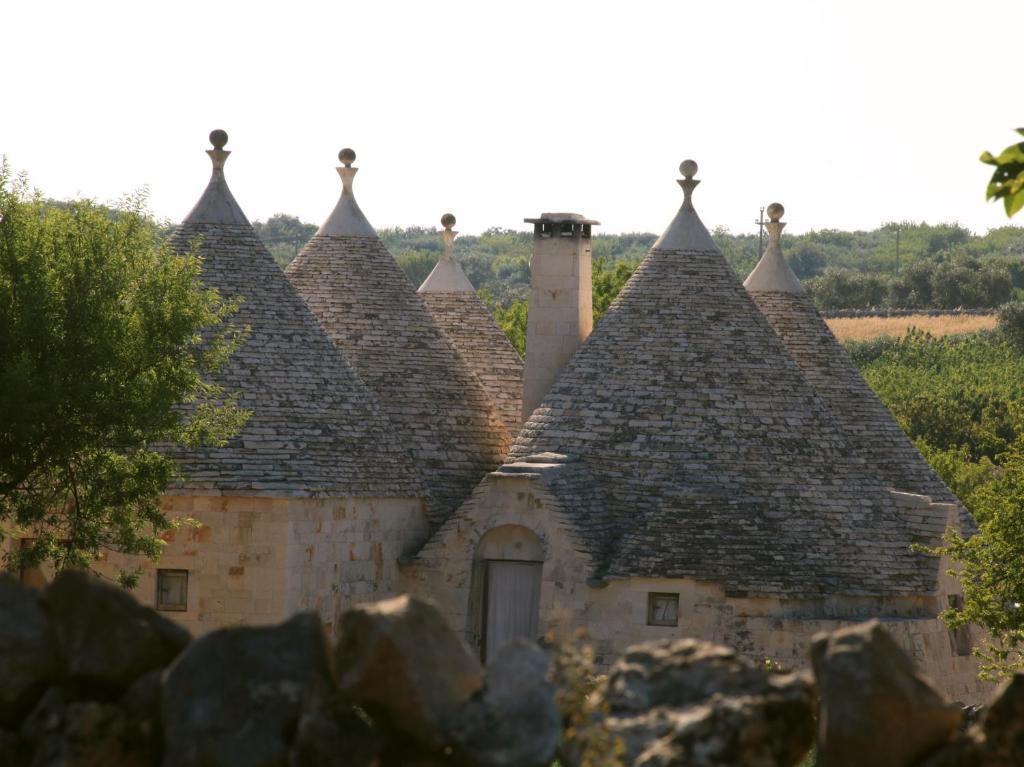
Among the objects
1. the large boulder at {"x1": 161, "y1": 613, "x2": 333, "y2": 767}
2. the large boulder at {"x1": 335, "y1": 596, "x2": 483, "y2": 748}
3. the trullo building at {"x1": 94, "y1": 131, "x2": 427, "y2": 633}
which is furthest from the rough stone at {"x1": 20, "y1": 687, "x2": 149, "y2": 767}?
the trullo building at {"x1": 94, "y1": 131, "x2": 427, "y2": 633}

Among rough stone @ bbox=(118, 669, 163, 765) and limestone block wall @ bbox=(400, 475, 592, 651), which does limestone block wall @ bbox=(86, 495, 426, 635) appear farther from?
rough stone @ bbox=(118, 669, 163, 765)

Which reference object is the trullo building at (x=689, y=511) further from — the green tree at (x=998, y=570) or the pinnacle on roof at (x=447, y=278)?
the pinnacle on roof at (x=447, y=278)

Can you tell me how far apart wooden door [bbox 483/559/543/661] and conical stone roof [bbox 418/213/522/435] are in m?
3.96

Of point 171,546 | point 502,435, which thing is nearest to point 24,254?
point 171,546

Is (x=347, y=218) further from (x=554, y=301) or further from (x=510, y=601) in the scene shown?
(x=510, y=601)

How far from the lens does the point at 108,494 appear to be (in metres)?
19.9

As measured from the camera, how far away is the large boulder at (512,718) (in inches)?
329

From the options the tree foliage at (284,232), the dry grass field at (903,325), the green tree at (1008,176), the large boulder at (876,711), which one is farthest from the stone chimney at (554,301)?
the tree foliage at (284,232)

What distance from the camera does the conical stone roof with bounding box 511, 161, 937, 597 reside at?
72.2ft

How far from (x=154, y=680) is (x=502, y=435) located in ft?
56.1

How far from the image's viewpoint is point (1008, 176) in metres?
9.70

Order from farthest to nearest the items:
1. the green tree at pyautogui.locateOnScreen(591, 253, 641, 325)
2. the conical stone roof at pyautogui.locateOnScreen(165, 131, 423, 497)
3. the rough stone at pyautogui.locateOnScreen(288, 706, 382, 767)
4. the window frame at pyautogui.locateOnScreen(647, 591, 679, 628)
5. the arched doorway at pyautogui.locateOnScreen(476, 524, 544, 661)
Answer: the green tree at pyautogui.locateOnScreen(591, 253, 641, 325) → the arched doorway at pyautogui.locateOnScreen(476, 524, 544, 661) → the window frame at pyautogui.locateOnScreen(647, 591, 679, 628) → the conical stone roof at pyautogui.locateOnScreen(165, 131, 423, 497) → the rough stone at pyautogui.locateOnScreen(288, 706, 382, 767)

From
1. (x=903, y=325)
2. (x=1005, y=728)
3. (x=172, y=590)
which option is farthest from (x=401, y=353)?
(x=903, y=325)

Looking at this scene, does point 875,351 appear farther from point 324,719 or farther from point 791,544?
point 324,719
